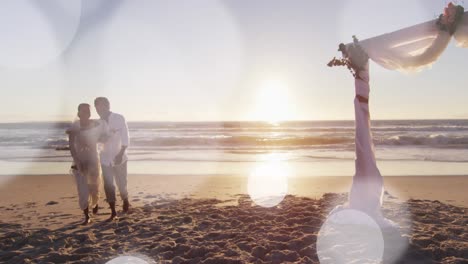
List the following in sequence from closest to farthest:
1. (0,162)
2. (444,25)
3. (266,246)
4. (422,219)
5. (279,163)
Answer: (266,246) < (444,25) < (422,219) < (279,163) < (0,162)

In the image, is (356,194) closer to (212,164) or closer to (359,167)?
(359,167)

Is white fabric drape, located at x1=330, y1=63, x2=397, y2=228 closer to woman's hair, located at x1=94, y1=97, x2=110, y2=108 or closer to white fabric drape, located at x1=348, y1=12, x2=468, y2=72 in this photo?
white fabric drape, located at x1=348, y1=12, x2=468, y2=72

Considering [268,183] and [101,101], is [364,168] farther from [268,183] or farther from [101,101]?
[268,183]

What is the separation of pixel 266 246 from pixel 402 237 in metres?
1.84

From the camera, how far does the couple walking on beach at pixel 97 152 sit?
711 cm

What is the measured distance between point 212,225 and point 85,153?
248cm

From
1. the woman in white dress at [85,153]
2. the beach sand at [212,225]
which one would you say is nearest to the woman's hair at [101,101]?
the woman in white dress at [85,153]

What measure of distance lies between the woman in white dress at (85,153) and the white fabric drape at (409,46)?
4608 millimetres

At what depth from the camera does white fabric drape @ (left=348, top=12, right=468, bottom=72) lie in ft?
19.8

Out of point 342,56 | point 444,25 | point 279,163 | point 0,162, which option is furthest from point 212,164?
point 444,25

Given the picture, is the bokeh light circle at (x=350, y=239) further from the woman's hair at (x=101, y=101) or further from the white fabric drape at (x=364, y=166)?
the woman's hair at (x=101, y=101)

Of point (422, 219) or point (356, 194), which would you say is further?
point (422, 219)

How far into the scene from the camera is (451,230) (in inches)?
238

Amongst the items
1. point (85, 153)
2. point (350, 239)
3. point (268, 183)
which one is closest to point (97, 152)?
point (85, 153)
